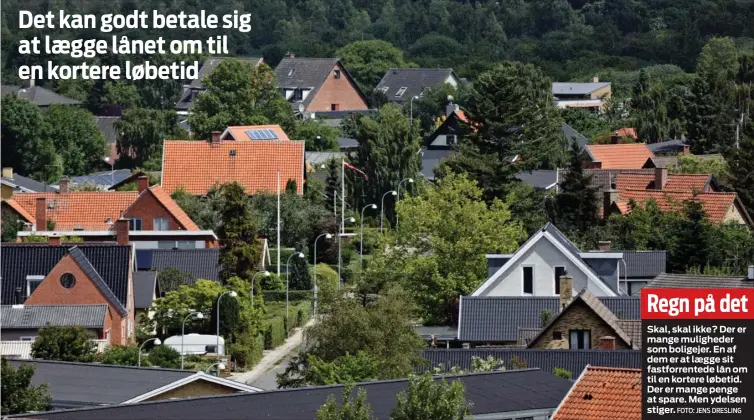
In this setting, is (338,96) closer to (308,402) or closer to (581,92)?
(581,92)

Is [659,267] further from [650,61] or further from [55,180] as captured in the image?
[650,61]

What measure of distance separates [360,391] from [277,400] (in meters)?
5.73

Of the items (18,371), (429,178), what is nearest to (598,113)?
(429,178)

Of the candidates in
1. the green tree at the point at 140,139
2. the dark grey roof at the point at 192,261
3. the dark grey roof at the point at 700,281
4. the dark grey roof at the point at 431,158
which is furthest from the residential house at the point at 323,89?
the dark grey roof at the point at 700,281

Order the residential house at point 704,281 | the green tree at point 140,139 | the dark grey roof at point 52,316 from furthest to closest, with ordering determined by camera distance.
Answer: the green tree at point 140,139 → the dark grey roof at point 52,316 → the residential house at point 704,281

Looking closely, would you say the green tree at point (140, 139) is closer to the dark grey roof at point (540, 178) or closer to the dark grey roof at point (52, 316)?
the dark grey roof at point (540, 178)

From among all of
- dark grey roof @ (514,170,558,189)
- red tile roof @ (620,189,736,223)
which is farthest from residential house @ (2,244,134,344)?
dark grey roof @ (514,170,558,189)

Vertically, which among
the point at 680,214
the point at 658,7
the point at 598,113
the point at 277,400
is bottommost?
the point at 277,400

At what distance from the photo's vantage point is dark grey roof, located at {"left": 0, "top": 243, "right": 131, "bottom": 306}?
58.8m

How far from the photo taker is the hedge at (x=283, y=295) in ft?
218

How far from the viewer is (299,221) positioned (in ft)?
249

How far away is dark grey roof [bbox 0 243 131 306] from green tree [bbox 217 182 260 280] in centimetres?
426

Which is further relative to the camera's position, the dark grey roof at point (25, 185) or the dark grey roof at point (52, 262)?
the dark grey roof at point (25, 185)

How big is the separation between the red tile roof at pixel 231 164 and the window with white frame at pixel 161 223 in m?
10.2
